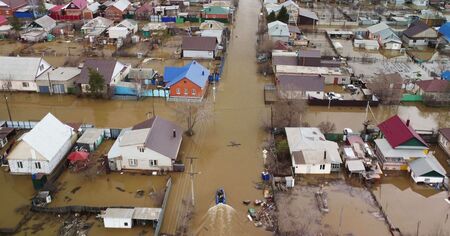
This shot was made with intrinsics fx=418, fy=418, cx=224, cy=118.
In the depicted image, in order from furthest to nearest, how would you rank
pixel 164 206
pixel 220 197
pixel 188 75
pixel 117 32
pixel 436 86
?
pixel 117 32 < pixel 436 86 < pixel 188 75 < pixel 220 197 < pixel 164 206

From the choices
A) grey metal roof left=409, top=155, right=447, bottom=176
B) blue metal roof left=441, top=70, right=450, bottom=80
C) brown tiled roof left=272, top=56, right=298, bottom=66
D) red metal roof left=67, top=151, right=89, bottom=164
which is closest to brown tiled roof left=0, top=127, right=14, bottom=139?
red metal roof left=67, top=151, right=89, bottom=164

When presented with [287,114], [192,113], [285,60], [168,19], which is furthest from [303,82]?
[168,19]

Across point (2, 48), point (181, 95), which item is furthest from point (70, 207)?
point (2, 48)

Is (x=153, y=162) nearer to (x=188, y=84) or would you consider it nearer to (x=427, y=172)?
(x=188, y=84)

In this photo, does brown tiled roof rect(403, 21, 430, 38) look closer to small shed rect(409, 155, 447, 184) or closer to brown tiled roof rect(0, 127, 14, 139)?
small shed rect(409, 155, 447, 184)

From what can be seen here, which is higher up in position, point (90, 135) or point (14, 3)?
point (14, 3)

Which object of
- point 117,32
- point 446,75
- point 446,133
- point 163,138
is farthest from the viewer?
point 117,32

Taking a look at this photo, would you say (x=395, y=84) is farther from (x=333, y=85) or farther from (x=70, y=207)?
(x=70, y=207)
